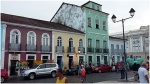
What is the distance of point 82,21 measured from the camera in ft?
105

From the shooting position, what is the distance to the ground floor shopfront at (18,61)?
22422 mm

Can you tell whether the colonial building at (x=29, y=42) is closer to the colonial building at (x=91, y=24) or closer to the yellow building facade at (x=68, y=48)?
the yellow building facade at (x=68, y=48)

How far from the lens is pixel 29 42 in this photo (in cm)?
2473

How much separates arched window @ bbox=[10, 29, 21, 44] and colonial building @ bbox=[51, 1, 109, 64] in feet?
36.7

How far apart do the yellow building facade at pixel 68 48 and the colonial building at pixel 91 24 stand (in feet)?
3.94

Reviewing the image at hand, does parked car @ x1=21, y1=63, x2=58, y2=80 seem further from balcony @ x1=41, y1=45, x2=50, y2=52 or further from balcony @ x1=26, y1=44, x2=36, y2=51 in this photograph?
balcony @ x1=41, y1=45, x2=50, y2=52

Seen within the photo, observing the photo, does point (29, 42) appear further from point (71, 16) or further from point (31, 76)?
point (71, 16)

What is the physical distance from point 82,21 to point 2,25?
44.2 ft

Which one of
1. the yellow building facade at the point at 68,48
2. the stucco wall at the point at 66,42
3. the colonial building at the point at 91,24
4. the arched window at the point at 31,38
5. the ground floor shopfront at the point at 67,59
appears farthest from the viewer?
the colonial building at the point at 91,24

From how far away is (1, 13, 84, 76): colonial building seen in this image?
2266 centimetres

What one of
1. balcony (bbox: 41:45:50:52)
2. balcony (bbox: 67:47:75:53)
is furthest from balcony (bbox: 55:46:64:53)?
balcony (bbox: 41:45:50:52)

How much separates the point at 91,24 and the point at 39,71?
15257 mm

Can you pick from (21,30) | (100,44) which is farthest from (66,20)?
(21,30)

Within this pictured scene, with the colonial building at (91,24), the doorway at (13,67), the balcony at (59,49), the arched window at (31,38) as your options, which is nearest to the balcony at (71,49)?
the balcony at (59,49)
